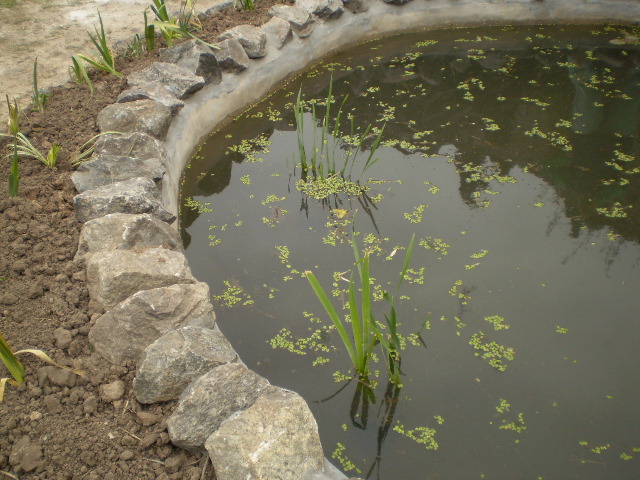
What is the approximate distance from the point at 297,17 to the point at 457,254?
2533mm

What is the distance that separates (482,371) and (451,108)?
2325 mm

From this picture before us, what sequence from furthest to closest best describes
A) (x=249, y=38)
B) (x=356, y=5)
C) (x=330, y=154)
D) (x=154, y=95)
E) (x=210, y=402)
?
(x=356, y=5)
(x=249, y=38)
(x=330, y=154)
(x=154, y=95)
(x=210, y=402)

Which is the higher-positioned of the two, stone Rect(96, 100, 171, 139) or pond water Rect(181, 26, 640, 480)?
stone Rect(96, 100, 171, 139)

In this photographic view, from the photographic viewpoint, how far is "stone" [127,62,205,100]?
3648 millimetres

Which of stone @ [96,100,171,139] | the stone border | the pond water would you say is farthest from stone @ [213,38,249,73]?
stone @ [96,100,171,139]

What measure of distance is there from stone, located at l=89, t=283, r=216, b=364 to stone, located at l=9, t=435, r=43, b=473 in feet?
1.31

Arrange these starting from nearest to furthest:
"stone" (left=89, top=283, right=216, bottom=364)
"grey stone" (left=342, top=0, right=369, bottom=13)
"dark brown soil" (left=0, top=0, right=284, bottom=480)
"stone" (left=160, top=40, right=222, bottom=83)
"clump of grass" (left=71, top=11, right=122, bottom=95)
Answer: "dark brown soil" (left=0, top=0, right=284, bottom=480), "stone" (left=89, top=283, right=216, bottom=364), "clump of grass" (left=71, top=11, right=122, bottom=95), "stone" (left=160, top=40, right=222, bottom=83), "grey stone" (left=342, top=0, right=369, bottom=13)

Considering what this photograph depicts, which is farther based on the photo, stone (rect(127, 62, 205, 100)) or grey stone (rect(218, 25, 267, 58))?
grey stone (rect(218, 25, 267, 58))

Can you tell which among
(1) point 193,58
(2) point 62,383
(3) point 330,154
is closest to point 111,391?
(2) point 62,383

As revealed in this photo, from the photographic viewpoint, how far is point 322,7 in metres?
4.77

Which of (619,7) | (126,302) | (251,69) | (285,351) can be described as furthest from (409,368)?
(619,7)

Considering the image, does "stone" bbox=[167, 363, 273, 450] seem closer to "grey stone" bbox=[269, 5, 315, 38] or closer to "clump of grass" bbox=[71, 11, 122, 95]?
"clump of grass" bbox=[71, 11, 122, 95]

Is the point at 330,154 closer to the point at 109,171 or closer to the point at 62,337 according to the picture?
the point at 109,171

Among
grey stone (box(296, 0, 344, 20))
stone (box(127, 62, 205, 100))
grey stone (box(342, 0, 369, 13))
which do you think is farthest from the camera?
grey stone (box(342, 0, 369, 13))
